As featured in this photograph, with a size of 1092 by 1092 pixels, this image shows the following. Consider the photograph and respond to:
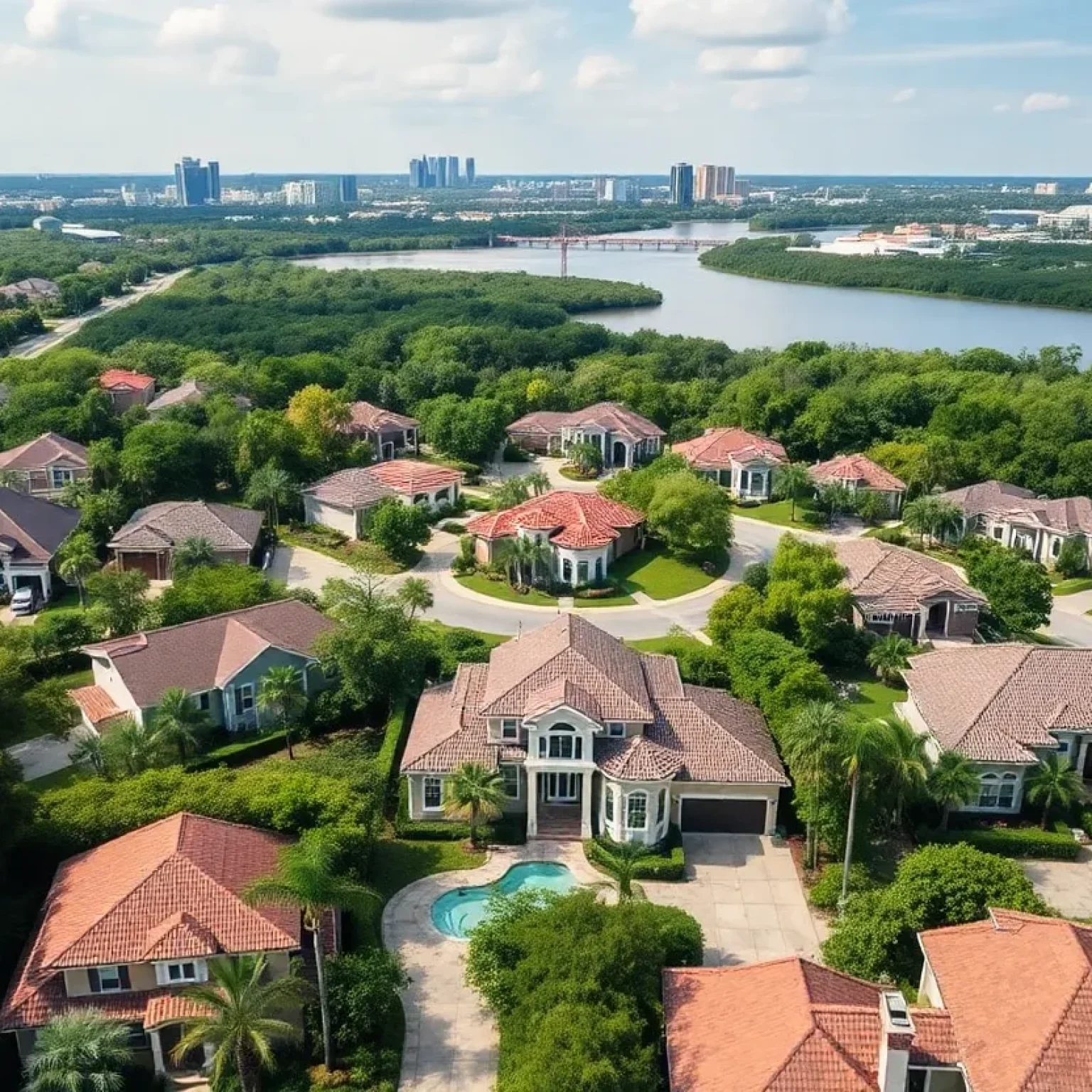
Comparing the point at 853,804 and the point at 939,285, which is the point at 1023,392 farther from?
the point at 939,285

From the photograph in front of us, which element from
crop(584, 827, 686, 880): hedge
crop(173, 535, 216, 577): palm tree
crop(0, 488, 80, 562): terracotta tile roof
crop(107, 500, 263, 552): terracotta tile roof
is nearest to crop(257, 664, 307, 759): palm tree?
crop(584, 827, 686, 880): hedge

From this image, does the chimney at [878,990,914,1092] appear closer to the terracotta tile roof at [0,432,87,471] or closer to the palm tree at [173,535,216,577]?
the palm tree at [173,535,216,577]

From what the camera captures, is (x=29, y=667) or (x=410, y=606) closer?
(x=29, y=667)

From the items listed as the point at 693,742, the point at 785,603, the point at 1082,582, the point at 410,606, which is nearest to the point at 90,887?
the point at 693,742

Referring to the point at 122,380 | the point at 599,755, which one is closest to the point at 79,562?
the point at 599,755

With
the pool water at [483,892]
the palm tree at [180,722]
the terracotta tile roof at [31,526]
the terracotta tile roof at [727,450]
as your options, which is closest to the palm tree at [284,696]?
the palm tree at [180,722]

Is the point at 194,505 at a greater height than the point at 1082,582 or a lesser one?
greater
